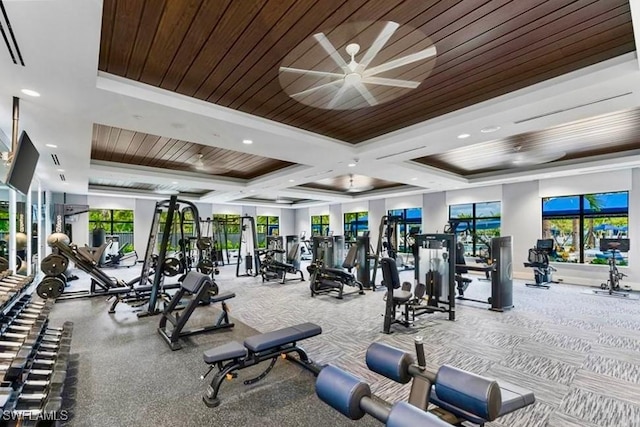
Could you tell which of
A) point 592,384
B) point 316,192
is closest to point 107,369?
point 592,384

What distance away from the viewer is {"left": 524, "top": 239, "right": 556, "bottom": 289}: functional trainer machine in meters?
7.64

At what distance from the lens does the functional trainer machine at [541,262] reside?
301 inches

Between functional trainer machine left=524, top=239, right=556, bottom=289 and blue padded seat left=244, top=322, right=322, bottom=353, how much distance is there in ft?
23.2

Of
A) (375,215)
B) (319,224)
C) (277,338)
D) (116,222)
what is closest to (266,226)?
(319,224)

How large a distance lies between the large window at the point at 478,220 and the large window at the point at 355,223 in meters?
4.23

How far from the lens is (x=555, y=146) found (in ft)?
18.6

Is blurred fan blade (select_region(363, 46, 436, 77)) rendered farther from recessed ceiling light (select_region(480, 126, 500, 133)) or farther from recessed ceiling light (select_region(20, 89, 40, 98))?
recessed ceiling light (select_region(20, 89, 40, 98))

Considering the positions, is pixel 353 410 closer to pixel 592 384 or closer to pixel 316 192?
pixel 592 384

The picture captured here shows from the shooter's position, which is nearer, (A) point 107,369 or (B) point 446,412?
(B) point 446,412

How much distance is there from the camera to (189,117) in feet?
11.8

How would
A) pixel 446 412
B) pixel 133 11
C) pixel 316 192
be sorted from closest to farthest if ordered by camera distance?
pixel 446 412 < pixel 133 11 < pixel 316 192

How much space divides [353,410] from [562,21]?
3.00 metres

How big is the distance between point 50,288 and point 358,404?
5.81m

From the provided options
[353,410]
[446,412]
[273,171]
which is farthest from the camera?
[273,171]
